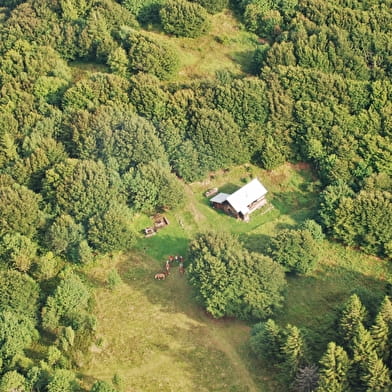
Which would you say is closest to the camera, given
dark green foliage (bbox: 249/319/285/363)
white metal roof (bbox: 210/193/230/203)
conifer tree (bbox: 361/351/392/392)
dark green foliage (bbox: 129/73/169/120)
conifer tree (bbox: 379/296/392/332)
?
conifer tree (bbox: 361/351/392/392)

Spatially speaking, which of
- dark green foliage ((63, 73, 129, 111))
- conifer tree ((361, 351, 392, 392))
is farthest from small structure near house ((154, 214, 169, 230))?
conifer tree ((361, 351, 392, 392))

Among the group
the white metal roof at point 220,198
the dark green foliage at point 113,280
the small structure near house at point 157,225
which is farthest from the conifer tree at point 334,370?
the small structure near house at point 157,225

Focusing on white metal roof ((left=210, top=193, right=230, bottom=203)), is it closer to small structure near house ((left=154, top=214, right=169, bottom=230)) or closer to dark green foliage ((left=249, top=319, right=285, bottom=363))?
small structure near house ((left=154, top=214, right=169, bottom=230))

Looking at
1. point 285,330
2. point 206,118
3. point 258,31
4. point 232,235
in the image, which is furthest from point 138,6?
point 285,330

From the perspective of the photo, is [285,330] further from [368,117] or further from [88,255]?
[368,117]

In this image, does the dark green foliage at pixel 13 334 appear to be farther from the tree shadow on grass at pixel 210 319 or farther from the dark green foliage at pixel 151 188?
the dark green foliage at pixel 151 188

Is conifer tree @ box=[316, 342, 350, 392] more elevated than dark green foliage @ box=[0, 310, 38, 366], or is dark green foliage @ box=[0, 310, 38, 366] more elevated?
conifer tree @ box=[316, 342, 350, 392]

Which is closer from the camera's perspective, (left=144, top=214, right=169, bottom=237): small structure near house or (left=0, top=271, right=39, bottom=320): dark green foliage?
(left=0, top=271, right=39, bottom=320): dark green foliage
